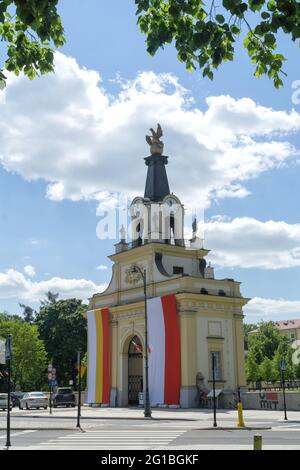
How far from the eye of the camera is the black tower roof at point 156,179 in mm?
51000

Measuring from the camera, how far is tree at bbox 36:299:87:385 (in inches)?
2987

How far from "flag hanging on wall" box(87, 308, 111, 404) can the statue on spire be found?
14.6m

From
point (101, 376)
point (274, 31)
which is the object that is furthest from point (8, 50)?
point (101, 376)

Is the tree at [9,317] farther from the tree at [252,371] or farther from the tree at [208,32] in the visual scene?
the tree at [208,32]

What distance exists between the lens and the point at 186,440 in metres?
16.9

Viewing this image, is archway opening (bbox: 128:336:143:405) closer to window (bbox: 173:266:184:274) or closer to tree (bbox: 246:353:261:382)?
window (bbox: 173:266:184:274)

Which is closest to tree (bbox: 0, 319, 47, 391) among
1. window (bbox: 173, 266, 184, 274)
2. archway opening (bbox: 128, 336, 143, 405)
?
archway opening (bbox: 128, 336, 143, 405)

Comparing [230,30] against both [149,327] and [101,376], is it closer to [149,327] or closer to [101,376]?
[149,327]

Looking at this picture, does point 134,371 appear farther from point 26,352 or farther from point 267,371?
point 267,371

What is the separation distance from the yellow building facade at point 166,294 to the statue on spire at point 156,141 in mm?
168

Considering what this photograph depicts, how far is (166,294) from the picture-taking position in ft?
144

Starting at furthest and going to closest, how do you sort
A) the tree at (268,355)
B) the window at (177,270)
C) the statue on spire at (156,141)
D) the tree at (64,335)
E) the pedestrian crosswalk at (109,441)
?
the tree at (268,355) → the tree at (64,335) → the statue on spire at (156,141) → the window at (177,270) → the pedestrian crosswalk at (109,441)

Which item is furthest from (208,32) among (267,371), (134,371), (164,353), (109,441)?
(267,371)

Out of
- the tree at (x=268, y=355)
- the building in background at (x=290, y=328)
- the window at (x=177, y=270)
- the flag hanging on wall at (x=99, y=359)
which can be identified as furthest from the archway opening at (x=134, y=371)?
the building in background at (x=290, y=328)
